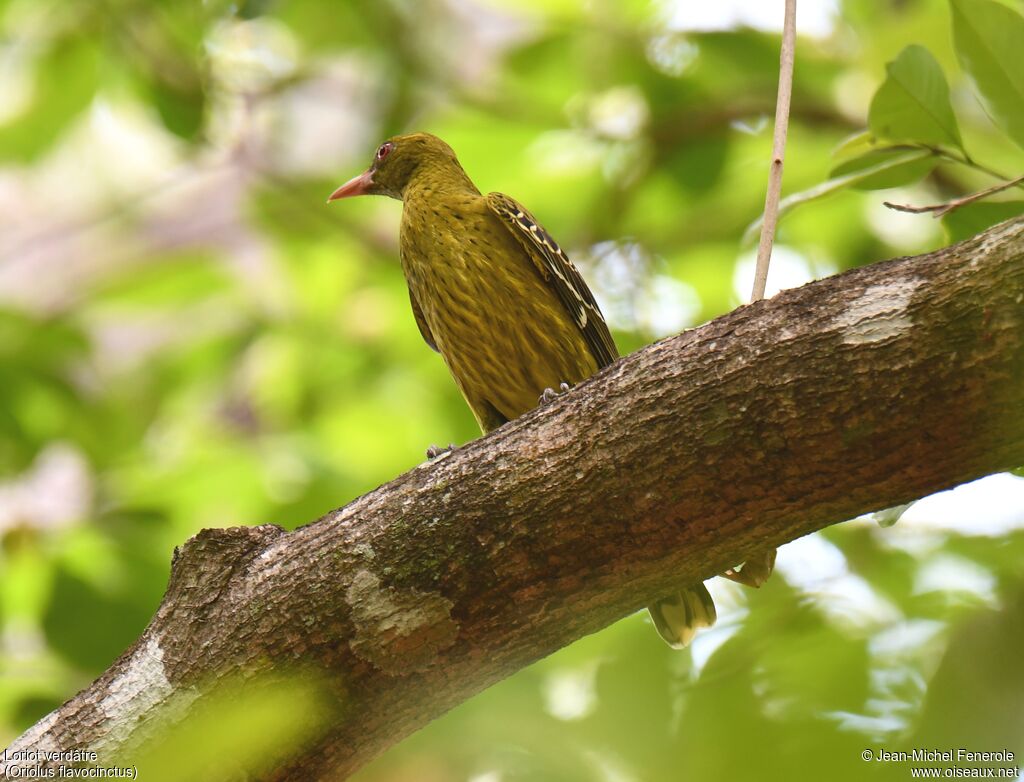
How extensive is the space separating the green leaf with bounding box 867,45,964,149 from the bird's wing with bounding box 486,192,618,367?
1.48 metres

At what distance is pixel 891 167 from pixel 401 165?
2.64 metres

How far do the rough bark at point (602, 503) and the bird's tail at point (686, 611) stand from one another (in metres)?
0.46

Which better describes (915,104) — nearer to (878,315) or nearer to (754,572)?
(878,315)

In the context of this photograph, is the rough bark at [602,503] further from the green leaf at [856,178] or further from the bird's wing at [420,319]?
the bird's wing at [420,319]

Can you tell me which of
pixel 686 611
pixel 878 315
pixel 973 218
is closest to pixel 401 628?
pixel 686 611

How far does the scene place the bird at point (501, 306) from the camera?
148 inches

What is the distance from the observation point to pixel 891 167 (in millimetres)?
2459

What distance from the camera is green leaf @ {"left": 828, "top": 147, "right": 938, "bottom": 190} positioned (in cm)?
248

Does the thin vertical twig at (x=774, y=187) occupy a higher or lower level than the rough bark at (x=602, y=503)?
higher

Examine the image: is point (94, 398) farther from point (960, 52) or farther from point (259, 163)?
point (960, 52)

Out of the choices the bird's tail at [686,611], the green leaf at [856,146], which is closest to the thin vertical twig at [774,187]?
the green leaf at [856,146]

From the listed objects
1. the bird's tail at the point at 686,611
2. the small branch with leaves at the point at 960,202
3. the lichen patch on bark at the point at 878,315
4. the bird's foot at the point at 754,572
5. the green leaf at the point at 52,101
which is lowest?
the bird's foot at the point at 754,572

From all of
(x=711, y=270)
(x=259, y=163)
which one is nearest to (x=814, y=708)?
(x=711, y=270)

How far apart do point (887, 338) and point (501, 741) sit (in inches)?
49.4
